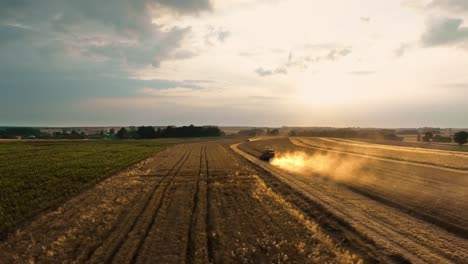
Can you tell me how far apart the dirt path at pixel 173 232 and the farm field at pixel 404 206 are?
7.13ft

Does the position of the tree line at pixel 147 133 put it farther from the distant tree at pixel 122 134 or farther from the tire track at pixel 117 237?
the tire track at pixel 117 237

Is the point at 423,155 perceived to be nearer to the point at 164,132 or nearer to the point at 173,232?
the point at 173,232

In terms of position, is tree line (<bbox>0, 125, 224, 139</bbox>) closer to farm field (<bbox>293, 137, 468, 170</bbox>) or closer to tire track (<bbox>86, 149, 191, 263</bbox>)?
farm field (<bbox>293, 137, 468, 170</bbox>)

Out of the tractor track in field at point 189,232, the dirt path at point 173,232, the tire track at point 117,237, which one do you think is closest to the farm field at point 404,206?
the tractor track in field at point 189,232

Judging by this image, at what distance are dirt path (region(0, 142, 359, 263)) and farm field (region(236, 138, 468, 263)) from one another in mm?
2172

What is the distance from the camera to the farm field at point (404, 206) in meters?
11.0

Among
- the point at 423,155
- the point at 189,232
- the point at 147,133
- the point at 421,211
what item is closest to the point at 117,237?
the point at 189,232

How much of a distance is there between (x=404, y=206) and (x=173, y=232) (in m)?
11.8

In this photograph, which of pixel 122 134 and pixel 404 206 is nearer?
pixel 404 206

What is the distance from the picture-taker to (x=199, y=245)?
10602mm

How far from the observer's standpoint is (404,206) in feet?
54.6

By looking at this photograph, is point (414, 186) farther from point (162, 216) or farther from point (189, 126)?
point (189, 126)

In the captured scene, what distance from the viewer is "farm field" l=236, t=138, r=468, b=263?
11.0 meters

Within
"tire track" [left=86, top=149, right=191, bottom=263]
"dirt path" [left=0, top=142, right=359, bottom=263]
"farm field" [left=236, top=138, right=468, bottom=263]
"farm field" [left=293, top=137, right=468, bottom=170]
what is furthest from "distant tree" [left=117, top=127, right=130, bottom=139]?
"tire track" [left=86, top=149, right=191, bottom=263]
